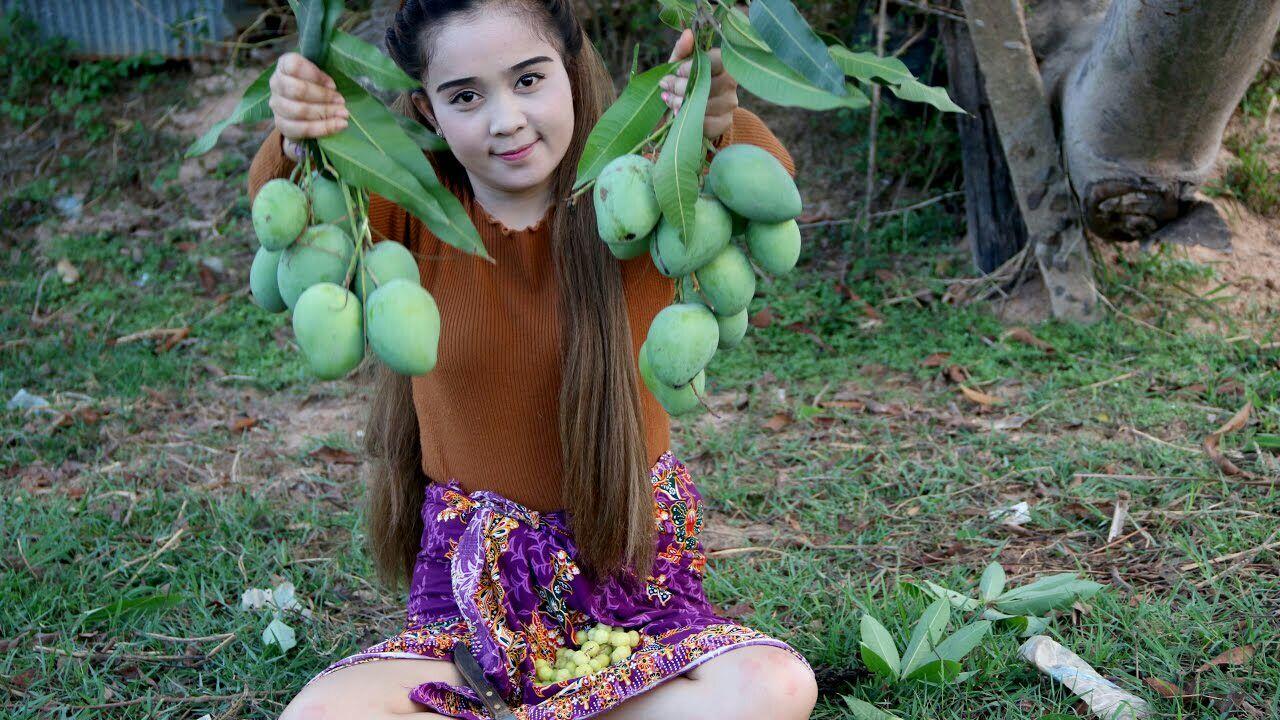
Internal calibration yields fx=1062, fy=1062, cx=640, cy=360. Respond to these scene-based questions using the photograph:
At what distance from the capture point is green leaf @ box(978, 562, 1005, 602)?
1903 millimetres

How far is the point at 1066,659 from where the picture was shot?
1.73 meters

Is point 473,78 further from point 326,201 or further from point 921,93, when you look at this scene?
point 921,93

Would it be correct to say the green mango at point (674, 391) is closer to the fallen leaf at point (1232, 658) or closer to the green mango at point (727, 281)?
the green mango at point (727, 281)

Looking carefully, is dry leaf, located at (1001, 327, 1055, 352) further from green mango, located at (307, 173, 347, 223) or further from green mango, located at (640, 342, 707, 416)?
green mango, located at (307, 173, 347, 223)

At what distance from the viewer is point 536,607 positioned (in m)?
1.69

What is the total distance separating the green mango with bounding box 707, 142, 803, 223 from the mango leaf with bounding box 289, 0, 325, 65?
0.44m

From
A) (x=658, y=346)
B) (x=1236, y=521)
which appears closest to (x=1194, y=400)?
(x=1236, y=521)

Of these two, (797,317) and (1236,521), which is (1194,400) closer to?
(1236,521)

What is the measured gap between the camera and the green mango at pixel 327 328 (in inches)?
38.7

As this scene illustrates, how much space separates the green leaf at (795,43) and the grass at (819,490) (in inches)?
43.4

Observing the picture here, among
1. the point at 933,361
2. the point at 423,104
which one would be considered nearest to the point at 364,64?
the point at 423,104

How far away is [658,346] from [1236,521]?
157 centimetres

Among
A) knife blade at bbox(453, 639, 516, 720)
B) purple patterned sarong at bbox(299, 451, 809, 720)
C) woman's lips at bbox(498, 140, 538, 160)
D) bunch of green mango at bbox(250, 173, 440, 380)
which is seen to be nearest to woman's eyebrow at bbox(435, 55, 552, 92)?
woman's lips at bbox(498, 140, 538, 160)

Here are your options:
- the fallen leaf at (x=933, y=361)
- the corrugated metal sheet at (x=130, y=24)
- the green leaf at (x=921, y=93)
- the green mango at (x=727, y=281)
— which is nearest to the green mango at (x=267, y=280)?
the green mango at (x=727, y=281)
